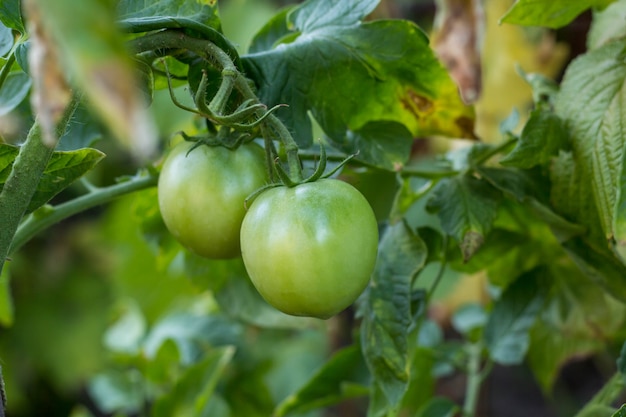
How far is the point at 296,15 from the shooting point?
0.68 meters

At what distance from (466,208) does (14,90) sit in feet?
1.37

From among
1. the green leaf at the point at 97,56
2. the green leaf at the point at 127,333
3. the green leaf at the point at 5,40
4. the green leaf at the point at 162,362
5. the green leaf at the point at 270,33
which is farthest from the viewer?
the green leaf at the point at 127,333

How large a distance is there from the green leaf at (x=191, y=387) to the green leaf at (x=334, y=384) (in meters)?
0.10

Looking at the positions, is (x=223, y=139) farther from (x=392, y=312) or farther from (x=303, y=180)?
(x=392, y=312)

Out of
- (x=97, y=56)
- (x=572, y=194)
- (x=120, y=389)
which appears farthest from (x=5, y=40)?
(x=120, y=389)

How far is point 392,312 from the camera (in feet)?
2.13

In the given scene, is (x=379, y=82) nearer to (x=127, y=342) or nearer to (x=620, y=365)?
(x=620, y=365)

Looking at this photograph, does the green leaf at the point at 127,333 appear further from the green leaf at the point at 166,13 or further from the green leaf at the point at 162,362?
the green leaf at the point at 166,13

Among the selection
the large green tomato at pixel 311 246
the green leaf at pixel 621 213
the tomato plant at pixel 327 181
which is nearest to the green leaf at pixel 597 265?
the tomato plant at pixel 327 181

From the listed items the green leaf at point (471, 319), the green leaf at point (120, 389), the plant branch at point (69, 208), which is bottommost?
the green leaf at point (120, 389)

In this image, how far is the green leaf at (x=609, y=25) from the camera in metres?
0.73

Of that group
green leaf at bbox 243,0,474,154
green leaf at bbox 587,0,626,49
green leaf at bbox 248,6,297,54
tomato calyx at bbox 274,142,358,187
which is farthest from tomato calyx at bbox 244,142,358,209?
green leaf at bbox 587,0,626,49

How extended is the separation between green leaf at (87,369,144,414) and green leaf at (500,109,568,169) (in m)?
0.74

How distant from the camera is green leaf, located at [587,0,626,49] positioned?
0.73 meters
